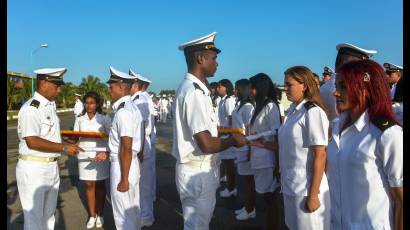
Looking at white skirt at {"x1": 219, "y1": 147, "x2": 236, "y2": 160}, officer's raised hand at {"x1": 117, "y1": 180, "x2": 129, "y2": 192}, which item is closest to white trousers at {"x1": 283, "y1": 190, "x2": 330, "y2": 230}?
officer's raised hand at {"x1": 117, "y1": 180, "x2": 129, "y2": 192}

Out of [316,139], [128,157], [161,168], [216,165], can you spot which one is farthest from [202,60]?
[161,168]

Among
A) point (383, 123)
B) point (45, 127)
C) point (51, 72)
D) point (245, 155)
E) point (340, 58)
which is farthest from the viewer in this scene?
point (245, 155)

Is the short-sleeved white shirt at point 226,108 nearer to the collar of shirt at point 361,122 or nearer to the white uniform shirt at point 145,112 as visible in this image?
the white uniform shirt at point 145,112

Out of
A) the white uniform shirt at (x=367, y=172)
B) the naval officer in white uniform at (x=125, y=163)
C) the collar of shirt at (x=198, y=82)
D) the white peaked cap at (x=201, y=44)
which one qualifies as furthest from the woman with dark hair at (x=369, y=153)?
the naval officer in white uniform at (x=125, y=163)

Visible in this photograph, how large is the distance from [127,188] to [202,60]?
1.77 m

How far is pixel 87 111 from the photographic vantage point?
556 centimetres

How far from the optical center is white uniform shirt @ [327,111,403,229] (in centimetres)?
189

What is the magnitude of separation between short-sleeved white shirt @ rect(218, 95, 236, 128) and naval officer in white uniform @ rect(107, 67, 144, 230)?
4160 mm

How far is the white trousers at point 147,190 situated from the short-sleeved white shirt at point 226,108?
2808mm

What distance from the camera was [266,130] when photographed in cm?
461

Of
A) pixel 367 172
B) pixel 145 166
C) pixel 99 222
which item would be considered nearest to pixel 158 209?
pixel 145 166

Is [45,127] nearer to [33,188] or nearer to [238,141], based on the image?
[33,188]

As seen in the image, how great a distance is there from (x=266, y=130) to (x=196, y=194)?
1.86 metres

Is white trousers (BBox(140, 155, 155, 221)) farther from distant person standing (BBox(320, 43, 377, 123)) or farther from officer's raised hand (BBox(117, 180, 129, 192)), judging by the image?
distant person standing (BBox(320, 43, 377, 123))
